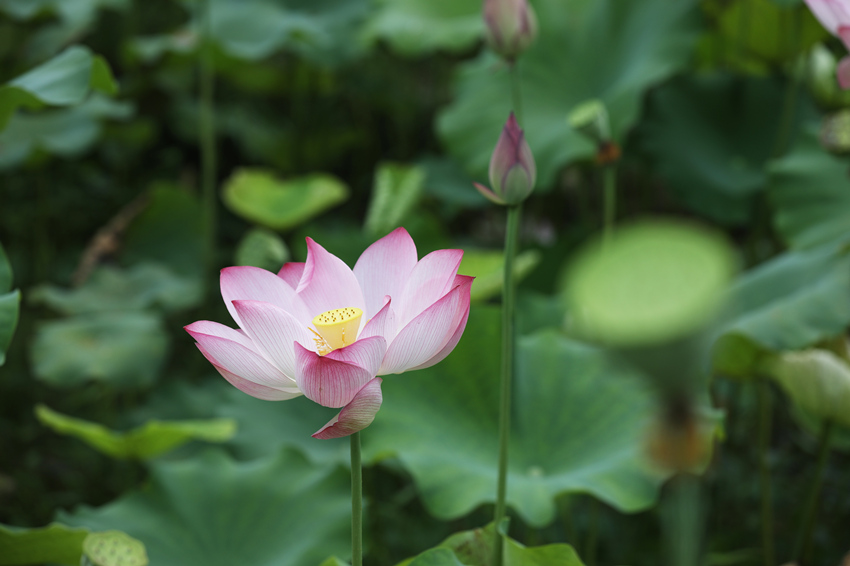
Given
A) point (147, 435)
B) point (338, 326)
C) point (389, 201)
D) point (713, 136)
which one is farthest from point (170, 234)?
point (338, 326)

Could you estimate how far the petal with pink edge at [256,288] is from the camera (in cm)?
49

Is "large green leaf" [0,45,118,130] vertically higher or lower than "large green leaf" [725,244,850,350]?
higher

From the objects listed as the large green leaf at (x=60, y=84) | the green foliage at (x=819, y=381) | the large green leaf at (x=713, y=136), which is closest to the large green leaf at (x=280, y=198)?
the large green leaf at (x=60, y=84)

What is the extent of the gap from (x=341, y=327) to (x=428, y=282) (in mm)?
69

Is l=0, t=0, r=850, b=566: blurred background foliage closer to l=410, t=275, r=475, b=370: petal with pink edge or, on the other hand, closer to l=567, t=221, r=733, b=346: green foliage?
l=567, t=221, r=733, b=346: green foliage

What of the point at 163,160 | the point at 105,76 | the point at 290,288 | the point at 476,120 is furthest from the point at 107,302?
the point at 290,288

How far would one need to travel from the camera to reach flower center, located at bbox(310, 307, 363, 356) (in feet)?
1.62

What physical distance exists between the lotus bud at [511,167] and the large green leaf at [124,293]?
3.71ft

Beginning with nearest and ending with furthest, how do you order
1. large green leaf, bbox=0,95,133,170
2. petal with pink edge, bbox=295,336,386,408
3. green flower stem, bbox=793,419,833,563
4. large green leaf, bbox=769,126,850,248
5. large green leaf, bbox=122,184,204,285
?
1. petal with pink edge, bbox=295,336,386,408
2. green flower stem, bbox=793,419,833,563
3. large green leaf, bbox=769,126,850,248
4. large green leaf, bbox=0,95,133,170
5. large green leaf, bbox=122,184,204,285

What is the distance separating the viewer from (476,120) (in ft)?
5.18

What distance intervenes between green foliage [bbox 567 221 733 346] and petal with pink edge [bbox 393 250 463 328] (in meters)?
0.25

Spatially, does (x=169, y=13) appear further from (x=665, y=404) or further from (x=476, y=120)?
(x=665, y=404)

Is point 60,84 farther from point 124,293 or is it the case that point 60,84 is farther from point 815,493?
point 815,493

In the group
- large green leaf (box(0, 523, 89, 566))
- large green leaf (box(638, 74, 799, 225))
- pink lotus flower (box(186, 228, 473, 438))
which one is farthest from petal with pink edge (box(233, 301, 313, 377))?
large green leaf (box(638, 74, 799, 225))
